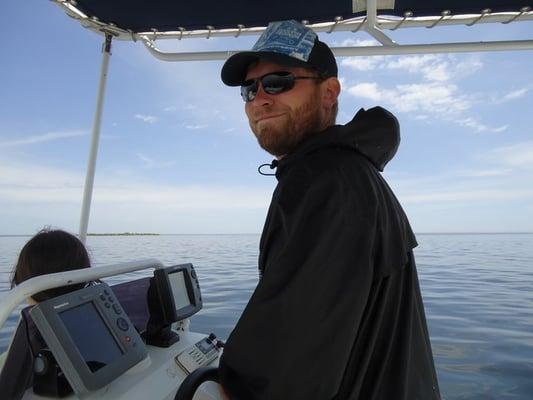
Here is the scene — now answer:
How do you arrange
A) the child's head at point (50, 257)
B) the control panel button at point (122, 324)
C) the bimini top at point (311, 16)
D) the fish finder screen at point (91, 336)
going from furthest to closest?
1. the bimini top at point (311, 16)
2. the child's head at point (50, 257)
3. the control panel button at point (122, 324)
4. the fish finder screen at point (91, 336)

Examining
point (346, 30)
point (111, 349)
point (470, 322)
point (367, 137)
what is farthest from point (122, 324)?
point (470, 322)

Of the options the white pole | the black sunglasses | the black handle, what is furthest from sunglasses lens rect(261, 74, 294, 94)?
the white pole

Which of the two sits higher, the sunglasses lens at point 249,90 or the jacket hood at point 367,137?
the sunglasses lens at point 249,90

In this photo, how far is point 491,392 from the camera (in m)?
3.21

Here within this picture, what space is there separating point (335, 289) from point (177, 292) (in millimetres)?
1227

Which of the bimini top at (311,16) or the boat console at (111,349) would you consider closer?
the boat console at (111,349)

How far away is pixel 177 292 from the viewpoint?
1.85 metres

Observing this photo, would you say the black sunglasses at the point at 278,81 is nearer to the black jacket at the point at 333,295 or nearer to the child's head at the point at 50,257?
the black jacket at the point at 333,295

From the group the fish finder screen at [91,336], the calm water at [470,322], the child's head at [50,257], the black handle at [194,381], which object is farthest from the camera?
the calm water at [470,322]

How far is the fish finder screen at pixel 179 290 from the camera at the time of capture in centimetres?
182

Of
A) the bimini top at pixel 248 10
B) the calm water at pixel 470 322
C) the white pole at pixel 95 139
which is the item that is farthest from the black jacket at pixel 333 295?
the white pole at pixel 95 139

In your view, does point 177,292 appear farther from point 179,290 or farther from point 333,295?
point 333,295

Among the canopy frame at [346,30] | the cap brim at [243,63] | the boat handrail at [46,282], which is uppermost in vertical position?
the canopy frame at [346,30]

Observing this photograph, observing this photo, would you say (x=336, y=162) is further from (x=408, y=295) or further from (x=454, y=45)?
(x=454, y=45)
